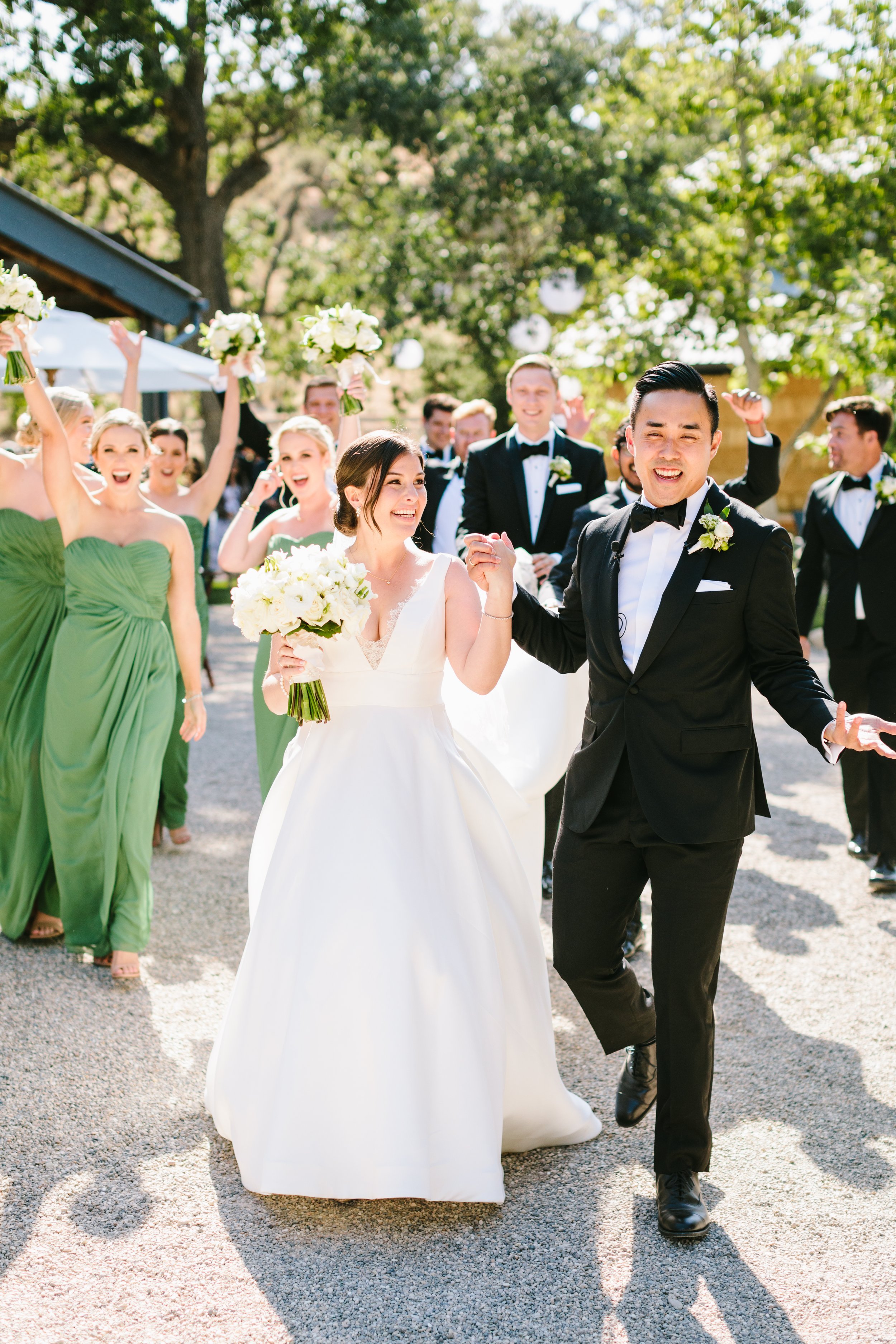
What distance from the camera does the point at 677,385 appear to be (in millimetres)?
3361

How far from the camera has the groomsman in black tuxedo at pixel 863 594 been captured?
6652 mm

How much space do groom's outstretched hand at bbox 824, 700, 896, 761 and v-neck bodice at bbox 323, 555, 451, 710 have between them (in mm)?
1213

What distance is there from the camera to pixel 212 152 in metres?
24.9

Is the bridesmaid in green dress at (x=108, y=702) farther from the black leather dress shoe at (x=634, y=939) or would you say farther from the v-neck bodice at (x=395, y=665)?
the black leather dress shoe at (x=634, y=939)

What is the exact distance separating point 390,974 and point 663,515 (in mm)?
1468

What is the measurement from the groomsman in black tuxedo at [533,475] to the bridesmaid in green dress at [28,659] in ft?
6.65

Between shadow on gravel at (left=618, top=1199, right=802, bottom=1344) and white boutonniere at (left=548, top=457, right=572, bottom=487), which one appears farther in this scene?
white boutonniere at (left=548, top=457, right=572, bottom=487)

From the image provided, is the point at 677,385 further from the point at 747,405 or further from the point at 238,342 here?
the point at 238,342

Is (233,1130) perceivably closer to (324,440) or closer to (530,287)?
(324,440)

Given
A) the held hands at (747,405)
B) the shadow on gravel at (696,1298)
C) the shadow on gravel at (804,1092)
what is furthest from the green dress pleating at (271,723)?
the shadow on gravel at (696,1298)

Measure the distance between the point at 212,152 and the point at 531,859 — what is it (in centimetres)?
2334

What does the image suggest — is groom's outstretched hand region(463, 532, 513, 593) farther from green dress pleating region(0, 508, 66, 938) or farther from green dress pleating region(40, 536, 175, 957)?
green dress pleating region(0, 508, 66, 938)

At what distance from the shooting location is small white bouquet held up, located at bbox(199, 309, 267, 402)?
6.70 m

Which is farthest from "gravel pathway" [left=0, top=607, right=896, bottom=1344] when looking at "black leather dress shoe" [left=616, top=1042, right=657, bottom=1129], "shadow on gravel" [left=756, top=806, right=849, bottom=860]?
"shadow on gravel" [left=756, top=806, right=849, bottom=860]
